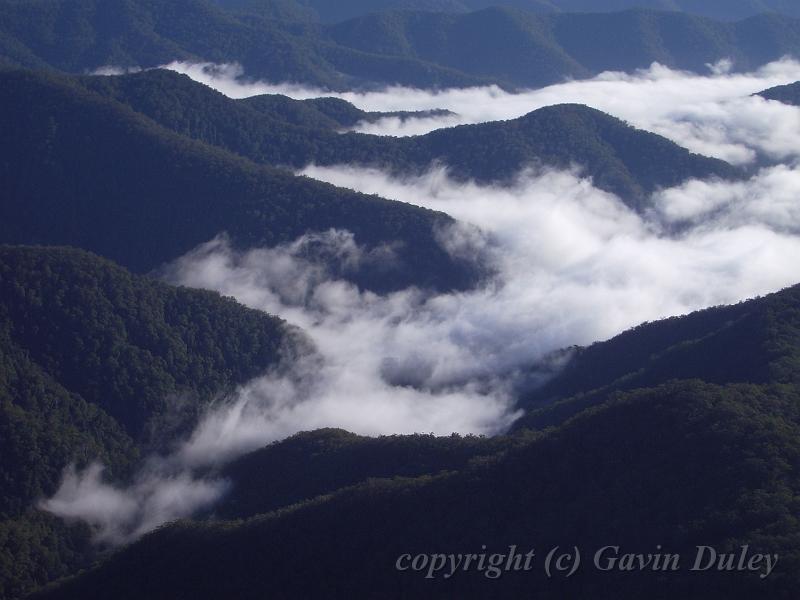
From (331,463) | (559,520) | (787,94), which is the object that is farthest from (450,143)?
(559,520)

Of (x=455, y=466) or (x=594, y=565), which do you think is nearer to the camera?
(x=594, y=565)

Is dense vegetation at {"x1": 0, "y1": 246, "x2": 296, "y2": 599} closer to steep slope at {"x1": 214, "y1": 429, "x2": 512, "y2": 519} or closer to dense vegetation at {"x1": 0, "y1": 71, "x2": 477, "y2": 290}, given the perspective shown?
steep slope at {"x1": 214, "y1": 429, "x2": 512, "y2": 519}

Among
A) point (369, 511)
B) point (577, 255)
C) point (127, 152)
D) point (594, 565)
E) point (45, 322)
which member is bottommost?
point (594, 565)

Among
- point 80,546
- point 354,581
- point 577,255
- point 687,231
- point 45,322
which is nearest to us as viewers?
point 354,581

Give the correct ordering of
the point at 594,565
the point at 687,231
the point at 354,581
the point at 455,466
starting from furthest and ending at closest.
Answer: the point at 687,231 → the point at 455,466 → the point at 354,581 → the point at 594,565

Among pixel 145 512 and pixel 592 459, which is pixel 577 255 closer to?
pixel 145 512

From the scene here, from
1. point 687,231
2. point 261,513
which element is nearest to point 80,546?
point 261,513
